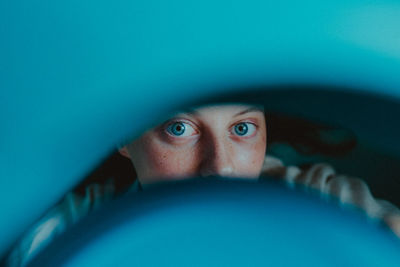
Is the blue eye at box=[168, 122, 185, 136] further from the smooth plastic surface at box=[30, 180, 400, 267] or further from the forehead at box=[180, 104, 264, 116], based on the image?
the smooth plastic surface at box=[30, 180, 400, 267]

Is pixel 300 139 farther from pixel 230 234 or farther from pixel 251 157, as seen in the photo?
pixel 230 234

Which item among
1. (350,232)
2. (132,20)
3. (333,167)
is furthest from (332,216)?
(333,167)

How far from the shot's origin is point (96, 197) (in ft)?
1.05

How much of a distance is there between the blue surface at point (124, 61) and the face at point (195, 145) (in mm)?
129

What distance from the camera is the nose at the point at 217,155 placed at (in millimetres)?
362

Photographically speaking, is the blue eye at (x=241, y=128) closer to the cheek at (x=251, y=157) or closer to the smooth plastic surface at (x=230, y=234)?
the cheek at (x=251, y=157)

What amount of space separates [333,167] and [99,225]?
1.06 ft

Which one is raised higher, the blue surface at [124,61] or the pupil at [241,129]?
the pupil at [241,129]

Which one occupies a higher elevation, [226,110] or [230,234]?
[226,110]

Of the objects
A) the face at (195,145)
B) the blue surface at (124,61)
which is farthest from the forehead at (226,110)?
the blue surface at (124,61)

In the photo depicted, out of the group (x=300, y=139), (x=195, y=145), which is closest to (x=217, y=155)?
(x=195, y=145)

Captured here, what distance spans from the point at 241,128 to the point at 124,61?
184 mm

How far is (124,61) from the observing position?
227 millimetres

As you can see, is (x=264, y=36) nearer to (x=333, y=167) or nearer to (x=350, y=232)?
(x=350, y=232)
